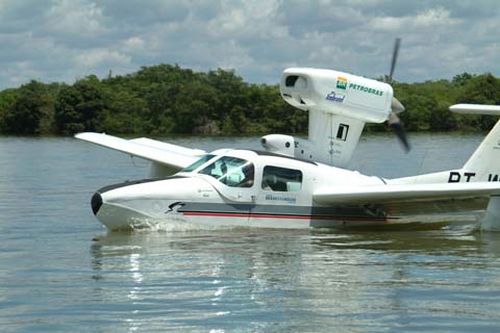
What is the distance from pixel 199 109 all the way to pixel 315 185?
271 feet

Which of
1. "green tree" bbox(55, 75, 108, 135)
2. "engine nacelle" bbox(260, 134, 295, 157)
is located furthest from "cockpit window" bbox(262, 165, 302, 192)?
"green tree" bbox(55, 75, 108, 135)

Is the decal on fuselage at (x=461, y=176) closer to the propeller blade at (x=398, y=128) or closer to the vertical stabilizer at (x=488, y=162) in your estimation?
the vertical stabilizer at (x=488, y=162)

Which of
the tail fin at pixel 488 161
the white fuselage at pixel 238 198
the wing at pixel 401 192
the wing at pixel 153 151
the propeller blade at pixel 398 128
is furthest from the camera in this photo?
the wing at pixel 153 151

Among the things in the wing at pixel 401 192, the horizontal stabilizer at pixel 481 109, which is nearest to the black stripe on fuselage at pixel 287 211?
the wing at pixel 401 192

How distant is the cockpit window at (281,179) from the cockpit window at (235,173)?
32 cm

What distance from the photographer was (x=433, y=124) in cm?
9900

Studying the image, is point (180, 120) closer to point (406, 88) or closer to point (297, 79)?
point (406, 88)

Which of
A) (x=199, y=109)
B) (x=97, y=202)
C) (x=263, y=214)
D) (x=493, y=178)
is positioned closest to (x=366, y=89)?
(x=493, y=178)

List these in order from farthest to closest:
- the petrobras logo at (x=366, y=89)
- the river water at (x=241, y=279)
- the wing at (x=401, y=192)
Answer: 1. the petrobras logo at (x=366, y=89)
2. the wing at (x=401, y=192)
3. the river water at (x=241, y=279)

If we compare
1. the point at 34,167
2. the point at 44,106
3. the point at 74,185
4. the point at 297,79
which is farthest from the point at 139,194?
the point at 44,106

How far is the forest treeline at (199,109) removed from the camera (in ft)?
322

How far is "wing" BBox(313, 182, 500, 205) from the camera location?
1984cm

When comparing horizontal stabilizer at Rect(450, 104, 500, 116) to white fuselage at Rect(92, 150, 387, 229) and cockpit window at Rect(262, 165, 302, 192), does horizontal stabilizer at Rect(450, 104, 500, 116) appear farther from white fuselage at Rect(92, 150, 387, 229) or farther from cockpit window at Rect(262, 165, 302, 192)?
cockpit window at Rect(262, 165, 302, 192)

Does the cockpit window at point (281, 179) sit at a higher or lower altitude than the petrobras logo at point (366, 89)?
lower
